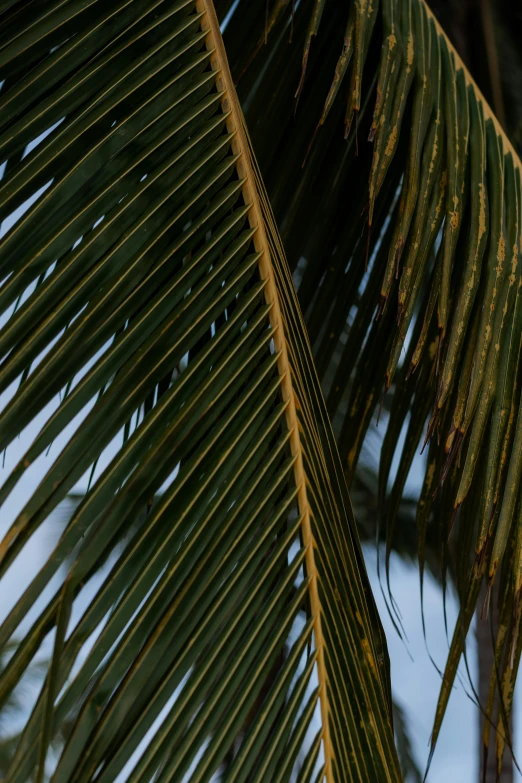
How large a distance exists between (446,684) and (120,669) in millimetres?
450

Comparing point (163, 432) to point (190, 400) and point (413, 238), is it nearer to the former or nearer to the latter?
point (190, 400)

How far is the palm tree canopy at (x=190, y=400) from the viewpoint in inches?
18.8

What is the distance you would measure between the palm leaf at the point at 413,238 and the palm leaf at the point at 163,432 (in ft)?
0.35

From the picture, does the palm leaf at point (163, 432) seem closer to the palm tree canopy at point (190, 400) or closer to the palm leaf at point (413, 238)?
the palm tree canopy at point (190, 400)

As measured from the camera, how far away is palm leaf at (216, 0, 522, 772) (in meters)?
0.69

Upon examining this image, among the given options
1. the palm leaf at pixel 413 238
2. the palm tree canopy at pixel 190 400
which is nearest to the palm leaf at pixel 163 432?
the palm tree canopy at pixel 190 400

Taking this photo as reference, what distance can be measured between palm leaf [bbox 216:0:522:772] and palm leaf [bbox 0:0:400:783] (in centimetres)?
11

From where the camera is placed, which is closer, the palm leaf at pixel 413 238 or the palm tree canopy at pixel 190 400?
the palm tree canopy at pixel 190 400

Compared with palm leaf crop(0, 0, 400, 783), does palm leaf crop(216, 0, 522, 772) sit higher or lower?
higher

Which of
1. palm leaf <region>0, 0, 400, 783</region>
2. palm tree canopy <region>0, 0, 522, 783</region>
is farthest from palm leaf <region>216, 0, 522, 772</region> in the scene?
palm leaf <region>0, 0, 400, 783</region>

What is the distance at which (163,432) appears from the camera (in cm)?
53

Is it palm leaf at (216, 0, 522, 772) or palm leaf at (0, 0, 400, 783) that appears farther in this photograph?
palm leaf at (216, 0, 522, 772)

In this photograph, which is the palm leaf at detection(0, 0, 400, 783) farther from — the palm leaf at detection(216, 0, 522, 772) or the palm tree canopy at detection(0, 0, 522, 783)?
the palm leaf at detection(216, 0, 522, 772)

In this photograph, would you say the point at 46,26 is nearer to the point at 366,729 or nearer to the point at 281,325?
the point at 281,325
